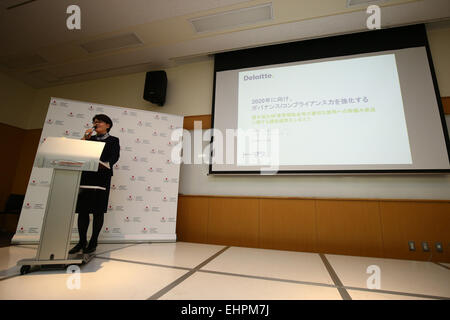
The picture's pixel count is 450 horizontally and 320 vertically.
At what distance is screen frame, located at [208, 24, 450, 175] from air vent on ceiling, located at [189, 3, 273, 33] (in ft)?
1.63

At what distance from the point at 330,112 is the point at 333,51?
0.92m

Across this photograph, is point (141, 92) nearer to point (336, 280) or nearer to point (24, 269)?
point (24, 269)

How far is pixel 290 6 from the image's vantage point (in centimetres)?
248

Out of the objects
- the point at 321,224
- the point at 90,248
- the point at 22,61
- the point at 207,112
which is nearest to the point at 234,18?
the point at 207,112

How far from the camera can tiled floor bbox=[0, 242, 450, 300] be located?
3.79ft

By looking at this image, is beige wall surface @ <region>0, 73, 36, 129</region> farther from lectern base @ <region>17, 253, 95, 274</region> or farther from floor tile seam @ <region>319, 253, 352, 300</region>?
floor tile seam @ <region>319, 253, 352, 300</region>

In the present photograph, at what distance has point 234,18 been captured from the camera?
8.82 ft

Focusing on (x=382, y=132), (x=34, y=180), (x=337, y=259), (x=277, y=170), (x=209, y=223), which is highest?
(x=382, y=132)

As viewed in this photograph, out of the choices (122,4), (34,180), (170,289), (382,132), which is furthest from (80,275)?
(382,132)

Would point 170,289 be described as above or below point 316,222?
below
